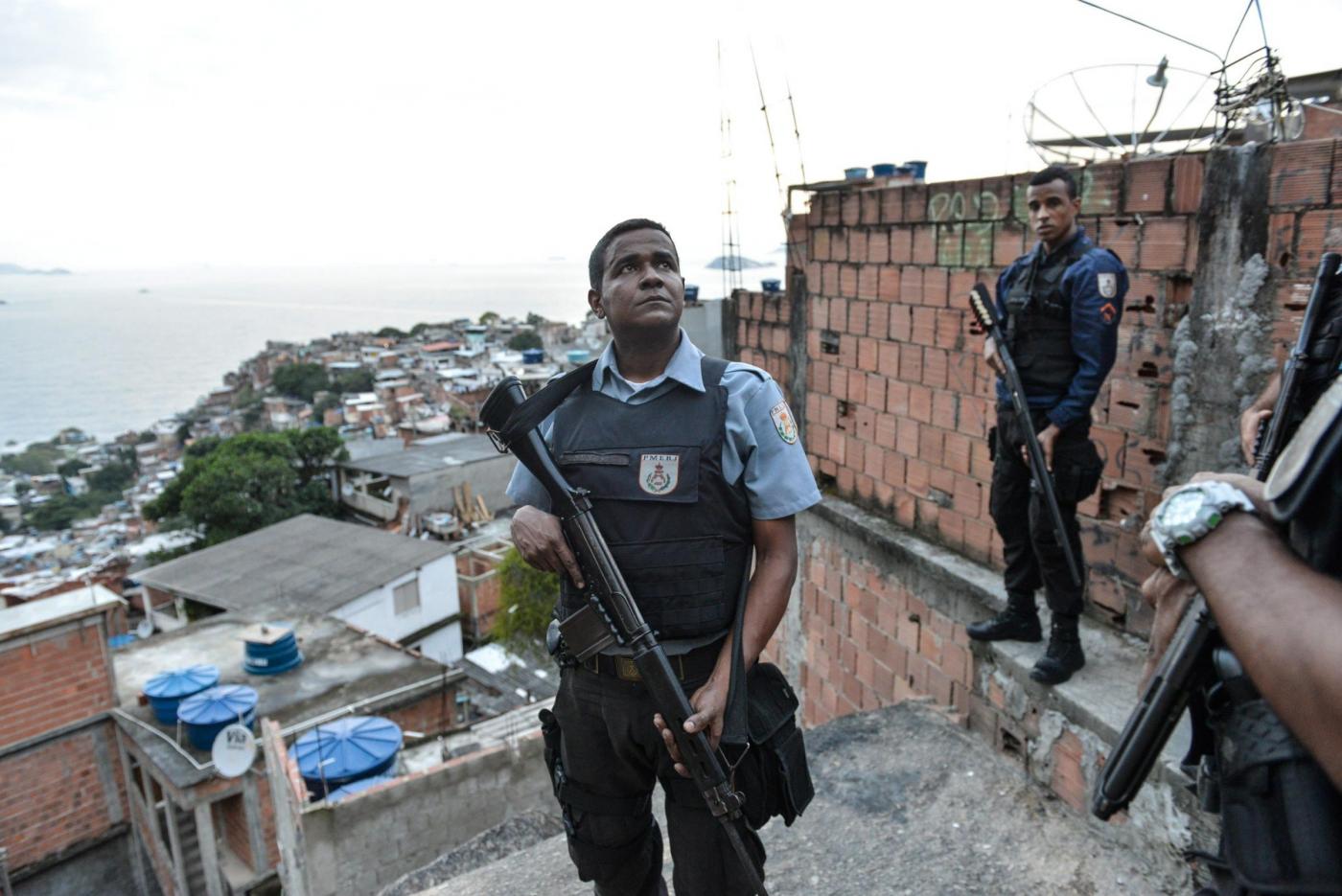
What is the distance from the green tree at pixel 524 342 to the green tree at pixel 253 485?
29.6 metres

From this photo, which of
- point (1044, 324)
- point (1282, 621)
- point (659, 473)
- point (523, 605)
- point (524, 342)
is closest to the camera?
point (1282, 621)

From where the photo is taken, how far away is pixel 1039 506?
3.10 metres

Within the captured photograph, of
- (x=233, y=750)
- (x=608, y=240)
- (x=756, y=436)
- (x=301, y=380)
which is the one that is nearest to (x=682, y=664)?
(x=756, y=436)

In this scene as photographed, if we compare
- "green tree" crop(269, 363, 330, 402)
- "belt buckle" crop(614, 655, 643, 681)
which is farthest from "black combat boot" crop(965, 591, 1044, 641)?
"green tree" crop(269, 363, 330, 402)

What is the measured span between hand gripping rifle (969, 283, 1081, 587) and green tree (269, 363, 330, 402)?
198 feet

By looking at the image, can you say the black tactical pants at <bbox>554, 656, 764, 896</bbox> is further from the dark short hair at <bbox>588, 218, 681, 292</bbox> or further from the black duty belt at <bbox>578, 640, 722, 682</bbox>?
the dark short hair at <bbox>588, 218, 681, 292</bbox>

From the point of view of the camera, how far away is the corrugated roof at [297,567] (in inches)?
696

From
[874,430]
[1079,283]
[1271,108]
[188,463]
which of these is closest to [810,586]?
[874,430]

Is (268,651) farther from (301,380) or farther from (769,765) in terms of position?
(301,380)

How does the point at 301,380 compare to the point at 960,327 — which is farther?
the point at 301,380

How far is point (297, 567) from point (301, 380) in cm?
4432

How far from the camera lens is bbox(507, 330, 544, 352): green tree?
2375 inches

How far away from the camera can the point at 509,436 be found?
205 centimetres

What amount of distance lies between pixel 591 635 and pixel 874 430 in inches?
127
